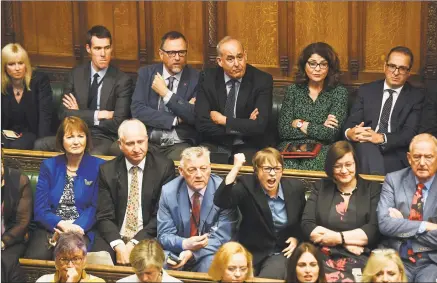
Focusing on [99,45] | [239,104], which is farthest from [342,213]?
[99,45]

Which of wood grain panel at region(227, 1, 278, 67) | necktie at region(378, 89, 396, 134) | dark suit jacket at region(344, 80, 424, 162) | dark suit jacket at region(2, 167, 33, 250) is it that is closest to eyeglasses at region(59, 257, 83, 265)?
dark suit jacket at region(2, 167, 33, 250)

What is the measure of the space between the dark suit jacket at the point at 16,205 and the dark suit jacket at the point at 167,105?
1.13 meters

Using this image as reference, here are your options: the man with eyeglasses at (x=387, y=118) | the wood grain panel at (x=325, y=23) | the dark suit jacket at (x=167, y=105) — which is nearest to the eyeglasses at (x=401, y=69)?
the man with eyeglasses at (x=387, y=118)

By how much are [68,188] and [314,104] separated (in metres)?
1.80

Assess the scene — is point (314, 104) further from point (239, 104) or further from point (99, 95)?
point (99, 95)

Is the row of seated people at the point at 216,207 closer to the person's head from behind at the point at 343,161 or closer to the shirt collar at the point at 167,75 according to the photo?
the person's head from behind at the point at 343,161

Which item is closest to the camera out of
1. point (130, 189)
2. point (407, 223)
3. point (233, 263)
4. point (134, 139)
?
point (233, 263)

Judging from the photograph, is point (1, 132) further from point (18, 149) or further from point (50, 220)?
point (50, 220)

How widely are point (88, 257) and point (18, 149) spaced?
128cm

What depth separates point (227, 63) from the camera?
944 cm

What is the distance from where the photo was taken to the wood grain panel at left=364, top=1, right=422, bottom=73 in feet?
32.1

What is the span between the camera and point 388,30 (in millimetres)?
9875

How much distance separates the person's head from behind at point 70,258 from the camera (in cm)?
814

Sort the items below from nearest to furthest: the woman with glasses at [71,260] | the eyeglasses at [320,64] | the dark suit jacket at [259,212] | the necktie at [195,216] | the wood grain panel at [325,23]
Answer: the woman with glasses at [71,260] < the dark suit jacket at [259,212] < the necktie at [195,216] < the eyeglasses at [320,64] < the wood grain panel at [325,23]
